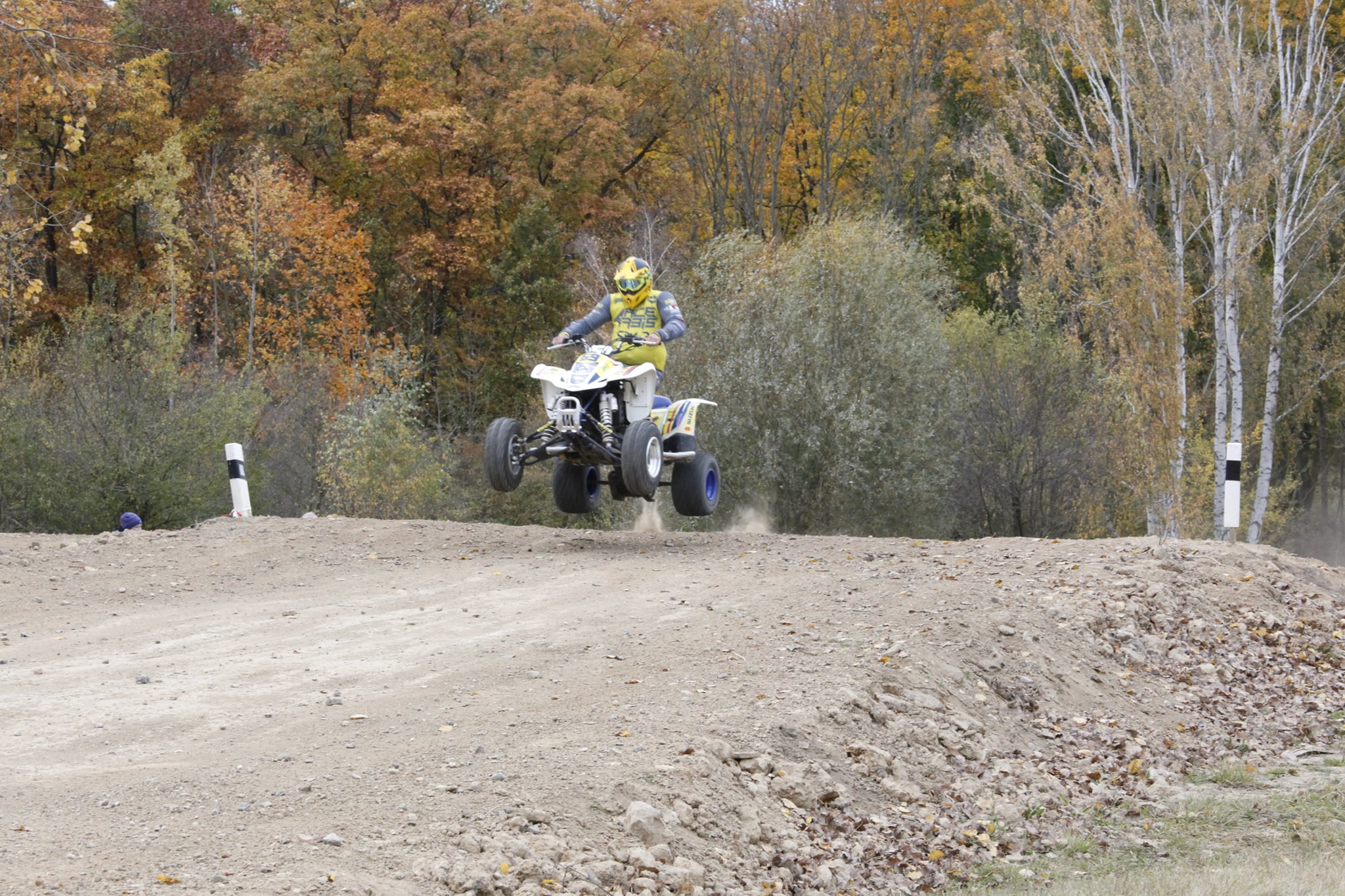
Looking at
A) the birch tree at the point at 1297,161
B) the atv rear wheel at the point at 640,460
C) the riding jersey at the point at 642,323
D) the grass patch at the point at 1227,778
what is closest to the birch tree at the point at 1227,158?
the birch tree at the point at 1297,161

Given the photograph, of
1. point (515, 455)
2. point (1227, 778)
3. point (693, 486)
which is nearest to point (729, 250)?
point (693, 486)

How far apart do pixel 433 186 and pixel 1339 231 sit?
2256 cm

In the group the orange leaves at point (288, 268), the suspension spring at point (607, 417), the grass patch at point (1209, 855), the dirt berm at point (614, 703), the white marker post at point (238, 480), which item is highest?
the orange leaves at point (288, 268)

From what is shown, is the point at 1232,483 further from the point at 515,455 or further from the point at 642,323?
the point at 515,455

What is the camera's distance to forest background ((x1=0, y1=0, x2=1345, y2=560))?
25.5 metres

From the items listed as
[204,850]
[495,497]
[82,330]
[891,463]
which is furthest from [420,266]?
[204,850]

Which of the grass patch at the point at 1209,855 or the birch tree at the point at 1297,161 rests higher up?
the birch tree at the point at 1297,161

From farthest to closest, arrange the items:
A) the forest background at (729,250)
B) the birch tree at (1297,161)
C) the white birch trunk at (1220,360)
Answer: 1. the birch tree at (1297,161)
2. the white birch trunk at (1220,360)
3. the forest background at (729,250)

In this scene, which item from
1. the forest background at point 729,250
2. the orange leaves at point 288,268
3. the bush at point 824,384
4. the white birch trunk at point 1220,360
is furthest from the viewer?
the orange leaves at point 288,268

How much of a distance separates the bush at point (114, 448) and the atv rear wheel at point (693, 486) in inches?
401

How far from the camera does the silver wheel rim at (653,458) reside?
12.6 metres

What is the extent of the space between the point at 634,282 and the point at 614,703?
679 cm

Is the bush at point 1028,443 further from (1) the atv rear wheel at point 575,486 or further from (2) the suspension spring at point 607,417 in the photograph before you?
(2) the suspension spring at point 607,417

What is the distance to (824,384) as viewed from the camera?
85.0 feet
